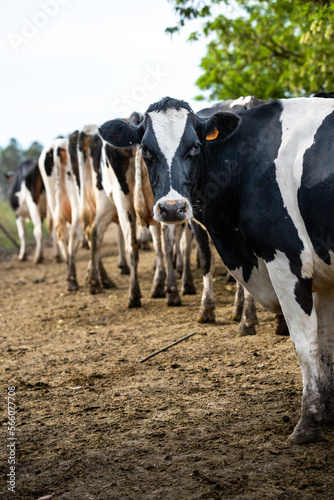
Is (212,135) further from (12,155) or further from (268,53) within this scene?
(12,155)

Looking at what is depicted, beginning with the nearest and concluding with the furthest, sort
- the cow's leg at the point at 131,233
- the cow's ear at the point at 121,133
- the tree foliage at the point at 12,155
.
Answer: the cow's ear at the point at 121,133
the cow's leg at the point at 131,233
the tree foliage at the point at 12,155

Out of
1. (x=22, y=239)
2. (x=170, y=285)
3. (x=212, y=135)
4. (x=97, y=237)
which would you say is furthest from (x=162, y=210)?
(x=22, y=239)

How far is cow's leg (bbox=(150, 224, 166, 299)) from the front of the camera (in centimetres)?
880

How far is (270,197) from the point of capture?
3.65 meters

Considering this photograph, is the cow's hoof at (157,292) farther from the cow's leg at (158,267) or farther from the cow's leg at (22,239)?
the cow's leg at (22,239)

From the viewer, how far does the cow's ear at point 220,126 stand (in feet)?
13.2

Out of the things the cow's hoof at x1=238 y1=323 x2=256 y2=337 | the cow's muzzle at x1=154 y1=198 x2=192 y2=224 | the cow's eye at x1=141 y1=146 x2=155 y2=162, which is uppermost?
the cow's eye at x1=141 y1=146 x2=155 y2=162

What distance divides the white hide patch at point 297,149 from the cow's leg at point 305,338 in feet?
0.37

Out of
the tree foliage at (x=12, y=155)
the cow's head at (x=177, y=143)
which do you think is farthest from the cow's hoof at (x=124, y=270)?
the tree foliage at (x=12, y=155)

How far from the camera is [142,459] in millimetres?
3539

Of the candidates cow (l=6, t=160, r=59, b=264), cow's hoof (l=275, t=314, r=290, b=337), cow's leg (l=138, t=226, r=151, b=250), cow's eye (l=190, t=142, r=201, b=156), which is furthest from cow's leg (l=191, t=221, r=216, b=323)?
cow (l=6, t=160, r=59, b=264)

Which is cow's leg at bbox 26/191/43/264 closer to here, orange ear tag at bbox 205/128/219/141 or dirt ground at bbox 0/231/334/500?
dirt ground at bbox 0/231/334/500

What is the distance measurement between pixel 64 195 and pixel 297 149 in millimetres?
8267

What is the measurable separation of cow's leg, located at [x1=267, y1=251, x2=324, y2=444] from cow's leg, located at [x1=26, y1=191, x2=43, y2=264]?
39.6 ft
